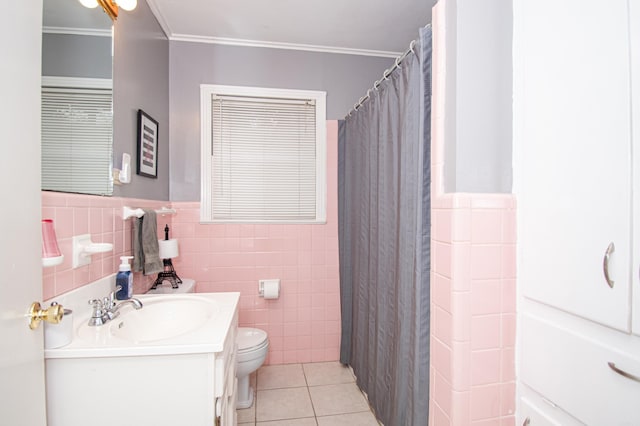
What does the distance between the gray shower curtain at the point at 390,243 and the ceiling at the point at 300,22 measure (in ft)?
2.03

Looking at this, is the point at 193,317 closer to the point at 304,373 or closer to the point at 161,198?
A: the point at 161,198

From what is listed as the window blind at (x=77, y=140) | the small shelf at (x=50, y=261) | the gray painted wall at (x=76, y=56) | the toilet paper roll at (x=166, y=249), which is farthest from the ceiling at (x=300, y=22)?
the small shelf at (x=50, y=261)

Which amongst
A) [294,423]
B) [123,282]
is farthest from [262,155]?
[294,423]

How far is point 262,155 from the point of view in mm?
2268

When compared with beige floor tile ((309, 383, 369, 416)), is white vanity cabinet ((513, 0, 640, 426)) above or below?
above

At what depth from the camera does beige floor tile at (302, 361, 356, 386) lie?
207 centimetres

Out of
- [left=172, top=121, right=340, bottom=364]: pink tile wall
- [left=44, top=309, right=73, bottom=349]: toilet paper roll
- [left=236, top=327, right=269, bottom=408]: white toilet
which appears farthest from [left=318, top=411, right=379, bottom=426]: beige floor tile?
[left=44, top=309, right=73, bottom=349]: toilet paper roll

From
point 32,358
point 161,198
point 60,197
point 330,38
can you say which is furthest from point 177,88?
point 32,358

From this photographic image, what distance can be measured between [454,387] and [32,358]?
121cm

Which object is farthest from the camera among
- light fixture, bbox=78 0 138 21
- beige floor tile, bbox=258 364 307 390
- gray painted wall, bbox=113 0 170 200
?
beige floor tile, bbox=258 364 307 390

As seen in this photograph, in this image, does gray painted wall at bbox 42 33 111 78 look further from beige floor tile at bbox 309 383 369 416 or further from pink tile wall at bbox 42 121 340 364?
beige floor tile at bbox 309 383 369 416

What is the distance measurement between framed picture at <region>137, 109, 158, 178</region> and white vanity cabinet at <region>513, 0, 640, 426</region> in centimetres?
179

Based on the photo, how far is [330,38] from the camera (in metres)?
2.19

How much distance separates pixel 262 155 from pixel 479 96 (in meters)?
1.62
